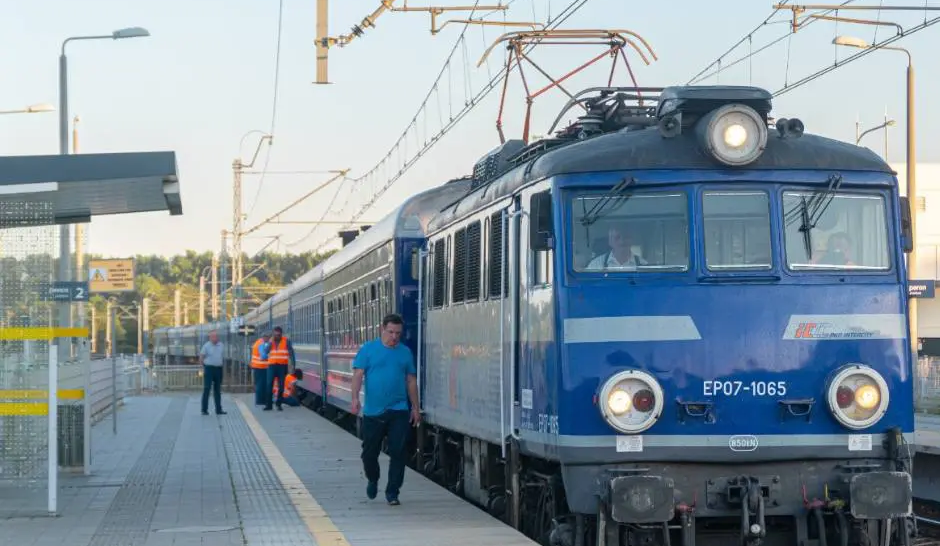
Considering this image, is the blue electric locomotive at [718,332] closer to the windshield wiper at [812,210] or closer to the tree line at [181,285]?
the windshield wiper at [812,210]

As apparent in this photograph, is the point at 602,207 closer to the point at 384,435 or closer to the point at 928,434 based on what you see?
the point at 384,435

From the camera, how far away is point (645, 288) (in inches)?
400

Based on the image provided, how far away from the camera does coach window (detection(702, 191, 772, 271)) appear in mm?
10289

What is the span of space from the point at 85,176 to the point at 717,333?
19.3 feet

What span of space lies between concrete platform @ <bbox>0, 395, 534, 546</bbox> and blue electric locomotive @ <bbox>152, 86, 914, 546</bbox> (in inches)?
49.4

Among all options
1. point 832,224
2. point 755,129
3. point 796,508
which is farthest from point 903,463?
point 755,129

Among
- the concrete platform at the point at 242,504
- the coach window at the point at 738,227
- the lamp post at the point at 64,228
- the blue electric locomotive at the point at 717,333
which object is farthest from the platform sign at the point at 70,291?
the coach window at the point at 738,227

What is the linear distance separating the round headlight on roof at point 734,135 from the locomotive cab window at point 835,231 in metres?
0.41

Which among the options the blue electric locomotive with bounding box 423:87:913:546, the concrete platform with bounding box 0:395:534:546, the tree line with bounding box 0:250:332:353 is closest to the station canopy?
the concrete platform with bounding box 0:395:534:546

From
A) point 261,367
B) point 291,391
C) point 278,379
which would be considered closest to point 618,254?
point 278,379

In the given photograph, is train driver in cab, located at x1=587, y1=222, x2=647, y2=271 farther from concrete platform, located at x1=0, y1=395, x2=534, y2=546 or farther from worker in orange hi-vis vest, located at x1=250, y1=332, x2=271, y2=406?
worker in orange hi-vis vest, located at x1=250, y1=332, x2=271, y2=406

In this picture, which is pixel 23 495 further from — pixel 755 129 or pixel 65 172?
pixel 755 129

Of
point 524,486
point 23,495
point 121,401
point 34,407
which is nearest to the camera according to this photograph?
point 524,486

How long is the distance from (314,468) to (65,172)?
5.44 meters
